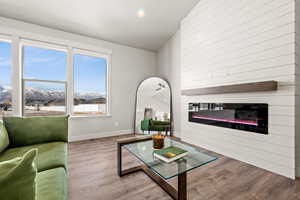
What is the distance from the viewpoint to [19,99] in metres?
2.83

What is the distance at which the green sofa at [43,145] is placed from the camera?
1.06 m

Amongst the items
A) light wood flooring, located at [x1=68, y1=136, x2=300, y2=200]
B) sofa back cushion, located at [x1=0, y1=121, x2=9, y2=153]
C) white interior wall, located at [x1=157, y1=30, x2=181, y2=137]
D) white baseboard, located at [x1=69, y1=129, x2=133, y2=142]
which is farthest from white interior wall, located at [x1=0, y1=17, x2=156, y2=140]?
sofa back cushion, located at [x1=0, y1=121, x2=9, y2=153]

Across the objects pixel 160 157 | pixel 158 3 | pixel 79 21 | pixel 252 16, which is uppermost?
pixel 158 3

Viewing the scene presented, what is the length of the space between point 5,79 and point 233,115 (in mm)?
4496

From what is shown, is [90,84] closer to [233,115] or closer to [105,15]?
[105,15]

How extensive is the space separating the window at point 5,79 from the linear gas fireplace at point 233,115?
3.91 m

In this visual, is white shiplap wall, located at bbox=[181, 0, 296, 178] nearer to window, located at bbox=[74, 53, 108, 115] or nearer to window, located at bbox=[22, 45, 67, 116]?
window, located at bbox=[74, 53, 108, 115]

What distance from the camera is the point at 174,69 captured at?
155 inches

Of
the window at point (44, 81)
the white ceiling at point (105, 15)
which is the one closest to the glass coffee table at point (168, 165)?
the window at point (44, 81)

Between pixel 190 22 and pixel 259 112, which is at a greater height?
pixel 190 22

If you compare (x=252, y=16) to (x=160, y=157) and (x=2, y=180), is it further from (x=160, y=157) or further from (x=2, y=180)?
(x=2, y=180)

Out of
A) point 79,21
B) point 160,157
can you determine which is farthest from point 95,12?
point 160,157

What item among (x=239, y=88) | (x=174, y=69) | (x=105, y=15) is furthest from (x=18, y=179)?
(x=174, y=69)

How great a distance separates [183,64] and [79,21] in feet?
8.47
